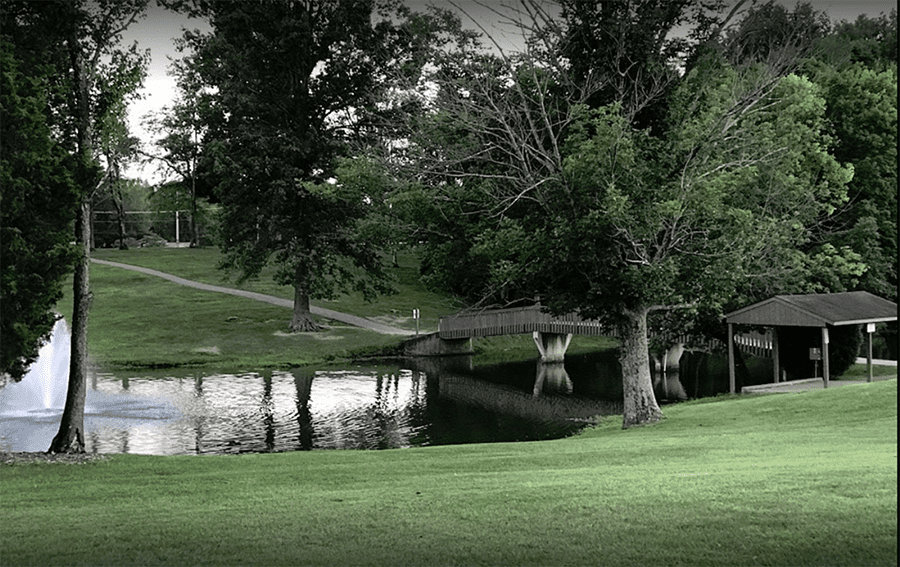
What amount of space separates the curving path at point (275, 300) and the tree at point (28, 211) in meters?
28.0

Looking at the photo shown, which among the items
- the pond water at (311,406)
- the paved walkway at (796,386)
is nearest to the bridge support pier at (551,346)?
the pond water at (311,406)

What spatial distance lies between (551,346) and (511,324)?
203 centimetres

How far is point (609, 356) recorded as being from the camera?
39938 millimetres

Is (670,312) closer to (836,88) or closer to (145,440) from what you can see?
(836,88)

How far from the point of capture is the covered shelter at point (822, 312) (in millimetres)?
23359

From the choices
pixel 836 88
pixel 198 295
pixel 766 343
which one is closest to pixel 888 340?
pixel 766 343

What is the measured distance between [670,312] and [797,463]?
49.9 ft

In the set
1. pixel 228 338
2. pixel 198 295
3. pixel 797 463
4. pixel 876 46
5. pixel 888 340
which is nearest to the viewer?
pixel 797 463

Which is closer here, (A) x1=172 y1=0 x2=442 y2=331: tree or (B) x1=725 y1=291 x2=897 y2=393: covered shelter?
(B) x1=725 y1=291 x2=897 y2=393: covered shelter

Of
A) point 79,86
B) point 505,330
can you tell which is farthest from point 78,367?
point 505,330

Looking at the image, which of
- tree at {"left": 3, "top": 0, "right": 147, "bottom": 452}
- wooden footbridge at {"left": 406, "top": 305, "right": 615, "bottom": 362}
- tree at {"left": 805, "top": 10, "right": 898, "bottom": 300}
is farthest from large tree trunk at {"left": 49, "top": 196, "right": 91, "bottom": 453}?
wooden footbridge at {"left": 406, "top": 305, "right": 615, "bottom": 362}

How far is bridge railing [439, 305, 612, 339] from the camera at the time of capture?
115 ft

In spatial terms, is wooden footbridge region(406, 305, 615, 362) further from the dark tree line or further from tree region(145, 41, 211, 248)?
tree region(145, 41, 211, 248)

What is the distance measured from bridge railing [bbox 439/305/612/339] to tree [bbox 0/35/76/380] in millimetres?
21531
